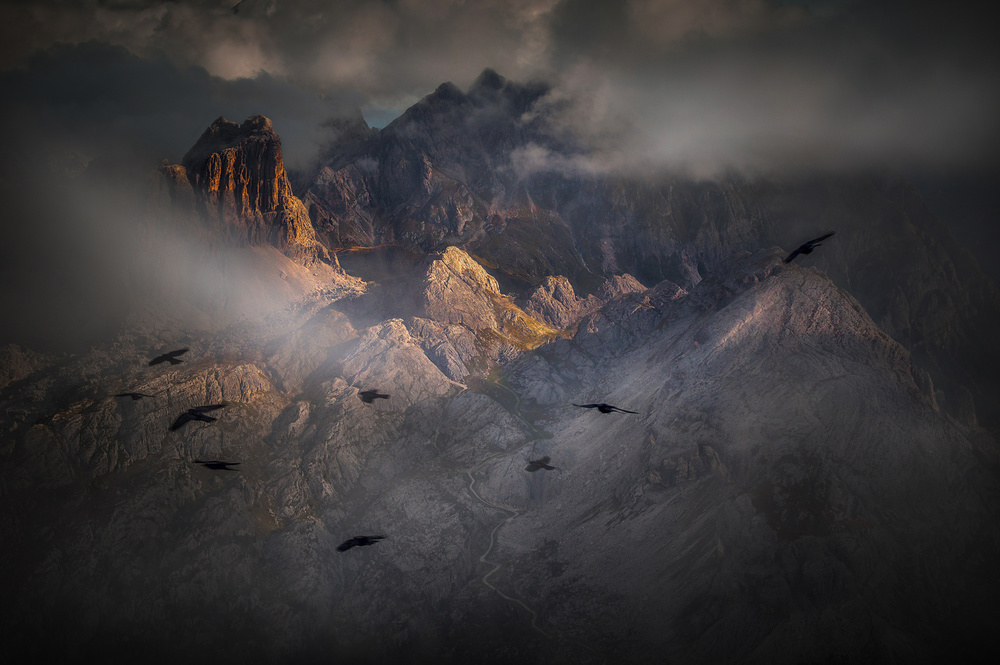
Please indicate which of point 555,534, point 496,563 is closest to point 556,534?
point 555,534

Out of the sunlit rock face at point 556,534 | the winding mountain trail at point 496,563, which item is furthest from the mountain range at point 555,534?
the winding mountain trail at point 496,563

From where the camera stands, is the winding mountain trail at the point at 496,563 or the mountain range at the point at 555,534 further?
the winding mountain trail at the point at 496,563

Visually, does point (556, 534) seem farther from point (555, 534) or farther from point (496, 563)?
point (496, 563)

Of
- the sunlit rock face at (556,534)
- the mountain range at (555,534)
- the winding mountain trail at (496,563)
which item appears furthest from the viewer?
the winding mountain trail at (496,563)

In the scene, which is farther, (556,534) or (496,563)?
(556,534)

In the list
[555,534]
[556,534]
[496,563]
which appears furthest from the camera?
[555,534]

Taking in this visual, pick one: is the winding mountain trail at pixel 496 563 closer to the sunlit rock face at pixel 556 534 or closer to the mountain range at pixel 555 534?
the sunlit rock face at pixel 556 534

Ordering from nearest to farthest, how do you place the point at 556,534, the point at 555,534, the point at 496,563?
the point at 496,563 < the point at 556,534 < the point at 555,534

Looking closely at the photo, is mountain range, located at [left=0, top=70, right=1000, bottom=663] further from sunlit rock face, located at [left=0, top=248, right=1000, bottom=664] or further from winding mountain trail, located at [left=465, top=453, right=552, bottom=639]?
winding mountain trail, located at [left=465, top=453, right=552, bottom=639]

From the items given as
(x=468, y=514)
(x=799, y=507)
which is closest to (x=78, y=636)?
(x=468, y=514)
